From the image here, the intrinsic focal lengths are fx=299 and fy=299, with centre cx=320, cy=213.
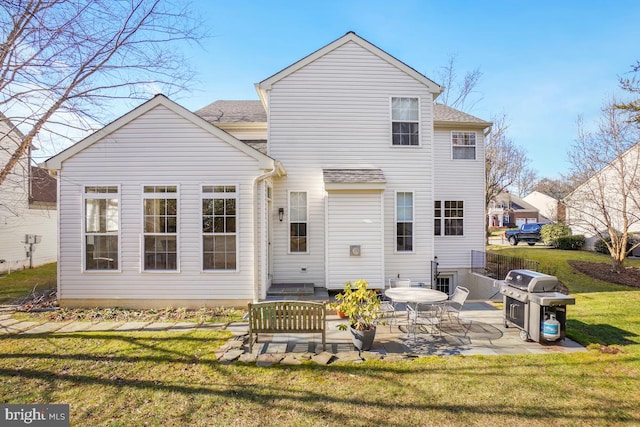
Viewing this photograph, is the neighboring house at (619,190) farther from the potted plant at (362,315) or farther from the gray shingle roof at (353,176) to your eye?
the potted plant at (362,315)

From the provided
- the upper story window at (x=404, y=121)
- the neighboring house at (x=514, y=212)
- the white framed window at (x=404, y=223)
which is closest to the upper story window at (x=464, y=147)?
the upper story window at (x=404, y=121)

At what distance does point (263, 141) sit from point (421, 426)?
386 inches

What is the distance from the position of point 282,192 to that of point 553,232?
21.4 metres

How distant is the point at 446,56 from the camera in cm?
2383

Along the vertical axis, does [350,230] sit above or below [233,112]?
below

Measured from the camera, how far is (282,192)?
1020cm

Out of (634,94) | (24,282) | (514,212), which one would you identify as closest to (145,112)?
(24,282)

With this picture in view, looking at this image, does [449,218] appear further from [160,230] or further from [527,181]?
[527,181]

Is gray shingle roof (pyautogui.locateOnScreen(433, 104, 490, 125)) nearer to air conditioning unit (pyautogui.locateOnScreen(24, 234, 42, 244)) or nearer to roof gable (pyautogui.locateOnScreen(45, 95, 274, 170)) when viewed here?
roof gable (pyautogui.locateOnScreen(45, 95, 274, 170))

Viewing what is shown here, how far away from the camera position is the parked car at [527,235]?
80.3 ft

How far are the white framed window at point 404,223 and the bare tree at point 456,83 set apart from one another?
16.5 metres

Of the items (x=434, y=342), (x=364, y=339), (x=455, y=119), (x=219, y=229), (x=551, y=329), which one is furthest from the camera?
(x=455, y=119)

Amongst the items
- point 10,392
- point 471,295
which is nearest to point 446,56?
point 471,295

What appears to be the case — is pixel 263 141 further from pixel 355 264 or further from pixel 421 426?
pixel 421 426
